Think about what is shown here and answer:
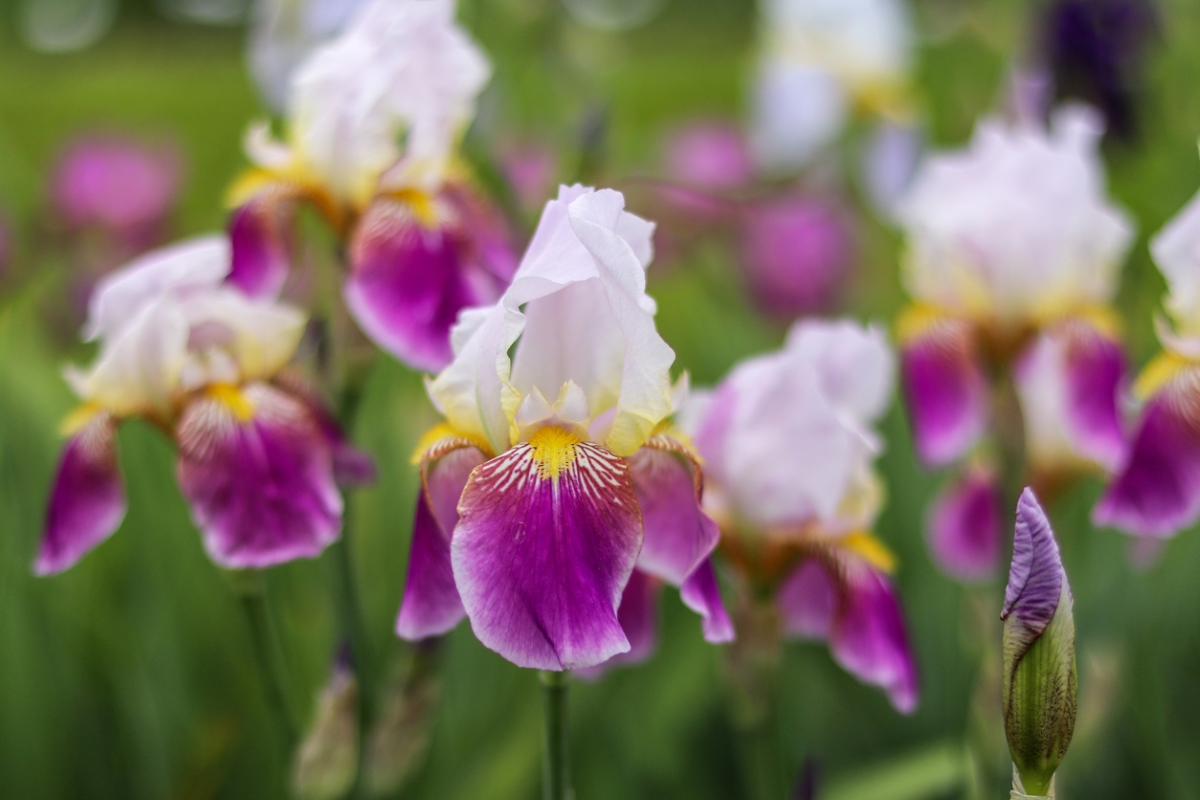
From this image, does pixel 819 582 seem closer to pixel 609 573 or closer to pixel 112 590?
pixel 609 573

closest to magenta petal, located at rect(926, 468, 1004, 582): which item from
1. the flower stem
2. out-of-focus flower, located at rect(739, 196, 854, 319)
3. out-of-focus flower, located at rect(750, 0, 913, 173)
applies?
the flower stem

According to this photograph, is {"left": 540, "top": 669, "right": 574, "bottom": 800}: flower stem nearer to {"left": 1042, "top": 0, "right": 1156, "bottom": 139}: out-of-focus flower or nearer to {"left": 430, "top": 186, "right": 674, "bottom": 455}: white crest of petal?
{"left": 430, "top": 186, "right": 674, "bottom": 455}: white crest of petal

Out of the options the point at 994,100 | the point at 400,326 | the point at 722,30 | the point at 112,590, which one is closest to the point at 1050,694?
the point at 400,326

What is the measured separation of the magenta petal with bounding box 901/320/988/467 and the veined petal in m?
0.76

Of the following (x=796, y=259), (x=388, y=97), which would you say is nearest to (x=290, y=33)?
(x=388, y=97)

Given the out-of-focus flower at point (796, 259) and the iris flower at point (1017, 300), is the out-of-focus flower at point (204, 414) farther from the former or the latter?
the out-of-focus flower at point (796, 259)

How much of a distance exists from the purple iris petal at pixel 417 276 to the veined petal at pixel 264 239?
82mm

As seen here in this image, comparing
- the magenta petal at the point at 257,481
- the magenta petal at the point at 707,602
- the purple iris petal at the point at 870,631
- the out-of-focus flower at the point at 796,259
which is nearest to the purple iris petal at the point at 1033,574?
the magenta petal at the point at 707,602

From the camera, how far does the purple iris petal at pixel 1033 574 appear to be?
69 centimetres

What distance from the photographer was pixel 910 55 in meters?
3.09

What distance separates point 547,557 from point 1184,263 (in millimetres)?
713

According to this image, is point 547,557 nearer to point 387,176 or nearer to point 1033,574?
point 1033,574

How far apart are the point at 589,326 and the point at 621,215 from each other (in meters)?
0.09

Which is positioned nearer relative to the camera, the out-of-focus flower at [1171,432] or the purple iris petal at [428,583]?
the purple iris petal at [428,583]
